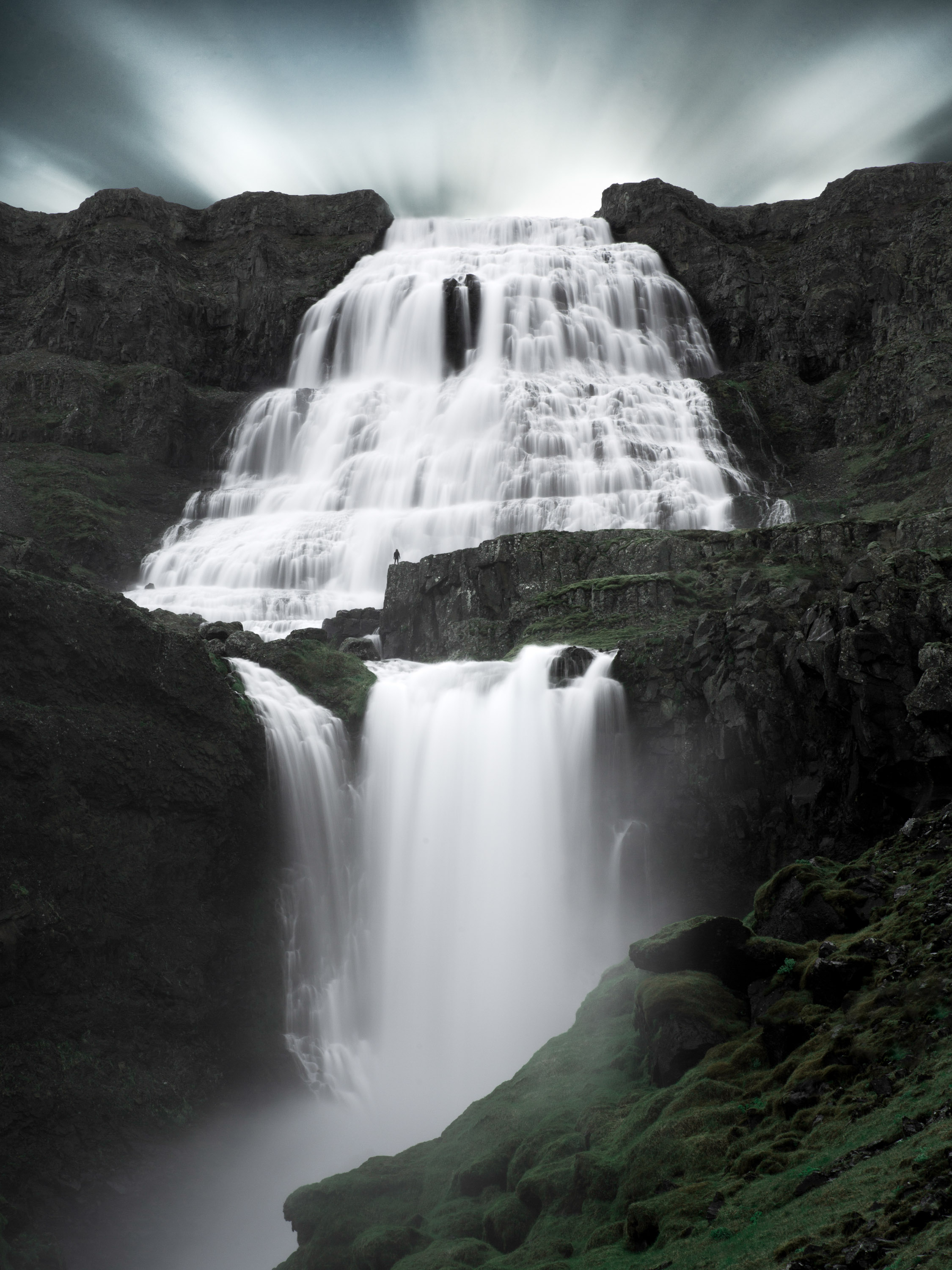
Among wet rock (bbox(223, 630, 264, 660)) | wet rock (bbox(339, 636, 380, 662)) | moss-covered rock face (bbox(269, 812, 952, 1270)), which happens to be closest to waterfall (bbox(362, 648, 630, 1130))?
wet rock (bbox(223, 630, 264, 660))

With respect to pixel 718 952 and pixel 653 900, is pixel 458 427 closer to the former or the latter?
pixel 653 900

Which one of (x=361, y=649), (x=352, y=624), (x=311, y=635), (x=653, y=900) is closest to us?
(x=653, y=900)

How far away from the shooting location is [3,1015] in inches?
653

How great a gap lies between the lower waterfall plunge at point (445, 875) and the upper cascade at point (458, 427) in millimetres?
14638

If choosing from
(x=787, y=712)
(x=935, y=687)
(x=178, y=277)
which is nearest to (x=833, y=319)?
(x=178, y=277)

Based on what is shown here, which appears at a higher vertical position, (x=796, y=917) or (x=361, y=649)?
(x=361, y=649)

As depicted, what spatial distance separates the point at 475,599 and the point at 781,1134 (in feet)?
83.9

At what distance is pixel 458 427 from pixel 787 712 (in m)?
35.4

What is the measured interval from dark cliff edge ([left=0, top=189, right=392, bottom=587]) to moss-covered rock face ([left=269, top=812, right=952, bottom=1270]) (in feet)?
126

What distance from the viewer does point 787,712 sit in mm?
22016

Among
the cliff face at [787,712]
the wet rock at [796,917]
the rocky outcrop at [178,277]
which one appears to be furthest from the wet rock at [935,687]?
the rocky outcrop at [178,277]

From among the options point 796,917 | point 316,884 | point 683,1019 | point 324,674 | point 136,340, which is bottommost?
point 683,1019

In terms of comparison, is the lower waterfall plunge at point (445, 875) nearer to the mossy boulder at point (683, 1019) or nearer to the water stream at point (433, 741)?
the water stream at point (433, 741)

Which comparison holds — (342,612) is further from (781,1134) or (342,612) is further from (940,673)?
(781,1134)
